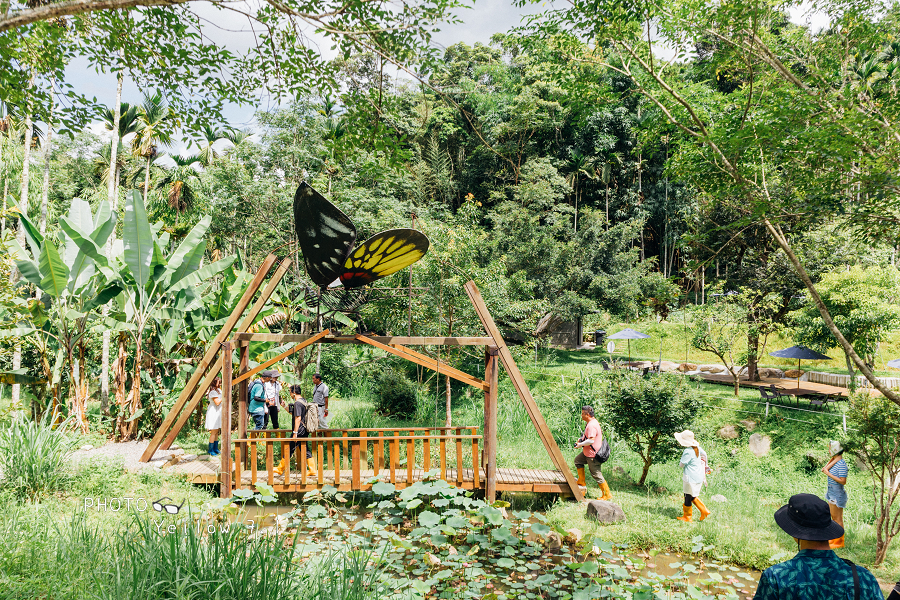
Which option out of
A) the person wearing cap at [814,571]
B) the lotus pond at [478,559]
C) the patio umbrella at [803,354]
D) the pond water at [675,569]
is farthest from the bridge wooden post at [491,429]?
the patio umbrella at [803,354]

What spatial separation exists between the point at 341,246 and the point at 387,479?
10.4 ft

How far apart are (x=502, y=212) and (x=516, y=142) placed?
7.41 metres

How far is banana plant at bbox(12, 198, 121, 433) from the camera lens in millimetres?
7727

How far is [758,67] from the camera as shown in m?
6.20

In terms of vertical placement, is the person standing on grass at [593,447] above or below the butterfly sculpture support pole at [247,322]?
below

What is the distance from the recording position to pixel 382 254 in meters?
5.79

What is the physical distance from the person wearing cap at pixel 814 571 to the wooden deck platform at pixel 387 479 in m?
4.58

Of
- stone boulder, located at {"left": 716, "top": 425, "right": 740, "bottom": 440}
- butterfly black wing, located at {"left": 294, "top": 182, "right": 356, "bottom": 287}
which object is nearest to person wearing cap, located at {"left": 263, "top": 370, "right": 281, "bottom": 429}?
butterfly black wing, located at {"left": 294, "top": 182, "right": 356, "bottom": 287}

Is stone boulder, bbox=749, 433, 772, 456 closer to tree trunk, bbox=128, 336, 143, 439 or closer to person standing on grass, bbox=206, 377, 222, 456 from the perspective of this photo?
person standing on grass, bbox=206, 377, 222, 456

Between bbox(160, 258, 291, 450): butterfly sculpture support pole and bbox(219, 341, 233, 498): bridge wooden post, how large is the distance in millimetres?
446

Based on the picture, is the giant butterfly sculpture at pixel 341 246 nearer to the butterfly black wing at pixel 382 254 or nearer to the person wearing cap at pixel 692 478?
the butterfly black wing at pixel 382 254

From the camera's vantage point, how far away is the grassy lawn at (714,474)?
580 centimetres

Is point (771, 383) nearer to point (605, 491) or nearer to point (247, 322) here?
point (605, 491)

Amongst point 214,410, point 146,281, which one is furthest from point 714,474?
point 146,281
